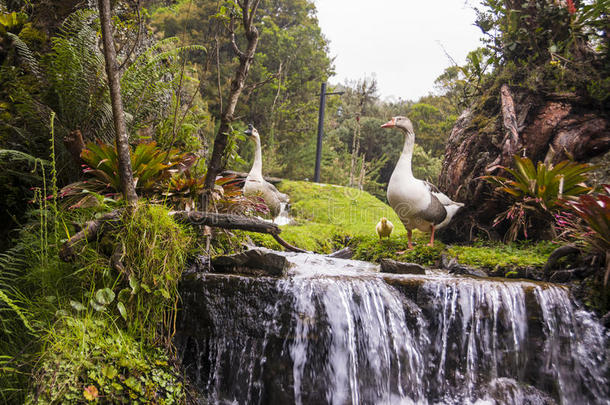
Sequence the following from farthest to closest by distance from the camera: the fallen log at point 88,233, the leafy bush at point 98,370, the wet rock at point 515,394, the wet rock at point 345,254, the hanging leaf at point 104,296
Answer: the wet rock at point 345,254
the wet rock at point 515,394
the fallen log at point 88,233
the hanging leaf at point 104,296
the leafy bush at point 98,370

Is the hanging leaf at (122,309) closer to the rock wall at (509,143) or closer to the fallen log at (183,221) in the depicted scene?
the fallen log at (183,221)

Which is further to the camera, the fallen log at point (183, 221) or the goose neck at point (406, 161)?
the goose neck at point (406, 161)

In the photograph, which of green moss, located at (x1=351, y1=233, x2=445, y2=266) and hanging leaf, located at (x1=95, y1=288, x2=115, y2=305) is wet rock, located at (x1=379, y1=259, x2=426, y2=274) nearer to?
green moss, located at (x1=351, y1=233, x2=445, y2=266)

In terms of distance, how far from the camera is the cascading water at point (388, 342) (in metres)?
2.62

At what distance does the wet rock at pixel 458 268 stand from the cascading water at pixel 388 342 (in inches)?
28.5

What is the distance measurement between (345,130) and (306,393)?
20.7 m

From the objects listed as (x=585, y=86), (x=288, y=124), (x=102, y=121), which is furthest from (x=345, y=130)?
(x=102, y=121)

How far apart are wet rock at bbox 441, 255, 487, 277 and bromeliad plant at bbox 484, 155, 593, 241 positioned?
890 mm

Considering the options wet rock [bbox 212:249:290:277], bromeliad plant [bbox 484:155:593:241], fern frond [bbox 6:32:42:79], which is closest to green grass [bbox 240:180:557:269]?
bromeliad plant [bbox 484:155:593:241]

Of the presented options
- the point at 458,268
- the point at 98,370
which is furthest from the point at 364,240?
the point at 98,370

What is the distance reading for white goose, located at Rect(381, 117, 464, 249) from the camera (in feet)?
14.7

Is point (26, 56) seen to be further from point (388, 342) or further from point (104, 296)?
point (388, 342)

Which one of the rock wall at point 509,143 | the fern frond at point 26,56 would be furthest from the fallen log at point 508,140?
the fern frond at point 26,56

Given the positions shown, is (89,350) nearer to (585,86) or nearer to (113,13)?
(113,13)
